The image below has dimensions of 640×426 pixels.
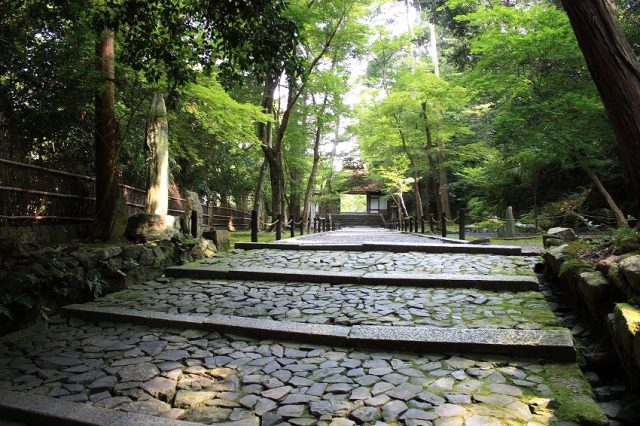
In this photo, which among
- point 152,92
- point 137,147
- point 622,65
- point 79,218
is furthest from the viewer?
point 137,147

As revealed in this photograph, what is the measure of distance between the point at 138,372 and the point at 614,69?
5274 millimetres

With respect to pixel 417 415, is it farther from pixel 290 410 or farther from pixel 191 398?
pixel 191 398

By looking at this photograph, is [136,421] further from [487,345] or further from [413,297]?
[413,297]

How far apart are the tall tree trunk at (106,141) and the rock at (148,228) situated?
13.9 inches

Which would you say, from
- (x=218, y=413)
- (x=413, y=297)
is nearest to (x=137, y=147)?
(x=413, y=297)

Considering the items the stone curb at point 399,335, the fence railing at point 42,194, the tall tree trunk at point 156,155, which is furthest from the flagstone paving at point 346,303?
the tall tree trunk at point 156,155

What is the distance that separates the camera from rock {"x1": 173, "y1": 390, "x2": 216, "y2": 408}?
2739mm

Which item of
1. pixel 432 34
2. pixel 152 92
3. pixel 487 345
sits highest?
pixel 432 34

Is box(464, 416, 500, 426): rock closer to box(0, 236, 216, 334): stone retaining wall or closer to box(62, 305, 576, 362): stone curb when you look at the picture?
box(62, 305, 576, 362): stone curb

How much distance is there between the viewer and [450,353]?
3.39 metres

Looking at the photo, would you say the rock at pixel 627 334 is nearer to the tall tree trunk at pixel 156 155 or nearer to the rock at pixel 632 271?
the rock at pixel 632 271

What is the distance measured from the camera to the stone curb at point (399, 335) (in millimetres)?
3242

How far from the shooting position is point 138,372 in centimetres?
321

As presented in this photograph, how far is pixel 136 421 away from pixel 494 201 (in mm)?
20508
